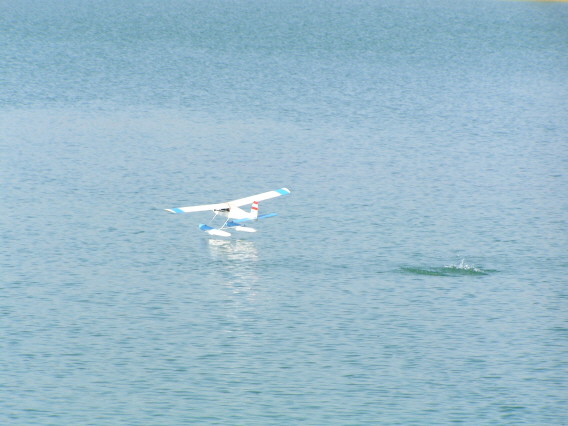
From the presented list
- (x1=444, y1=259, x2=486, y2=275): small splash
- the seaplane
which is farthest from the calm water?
the seaplane

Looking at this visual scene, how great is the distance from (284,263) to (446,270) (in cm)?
1152

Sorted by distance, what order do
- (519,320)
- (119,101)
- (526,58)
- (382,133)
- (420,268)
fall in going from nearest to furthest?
(519,320) < (420,268) < (382,133) < (119,101) < (526,58)

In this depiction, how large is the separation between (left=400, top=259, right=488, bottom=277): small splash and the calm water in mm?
224

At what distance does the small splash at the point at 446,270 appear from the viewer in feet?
239

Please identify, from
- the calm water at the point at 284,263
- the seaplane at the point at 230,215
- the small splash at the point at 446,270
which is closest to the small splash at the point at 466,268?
the small splash at the point at 446,270

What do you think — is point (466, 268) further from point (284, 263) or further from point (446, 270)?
point (284, 263)

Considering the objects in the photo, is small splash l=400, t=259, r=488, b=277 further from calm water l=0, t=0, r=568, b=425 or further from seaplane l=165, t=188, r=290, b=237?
seaplane l=165, t=188, r=290, b=237

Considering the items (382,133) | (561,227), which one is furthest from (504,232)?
(382,133)

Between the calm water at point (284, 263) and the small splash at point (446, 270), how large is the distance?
22 centimetres

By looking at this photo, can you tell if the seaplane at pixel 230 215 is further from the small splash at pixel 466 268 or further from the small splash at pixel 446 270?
the small splash at pixel 466 268

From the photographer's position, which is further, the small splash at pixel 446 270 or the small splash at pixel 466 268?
the small splash at pixel 466 268

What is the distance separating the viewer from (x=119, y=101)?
138000 mm

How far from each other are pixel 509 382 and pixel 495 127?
76.2 meters

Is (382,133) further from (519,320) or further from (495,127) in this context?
(519,320)
